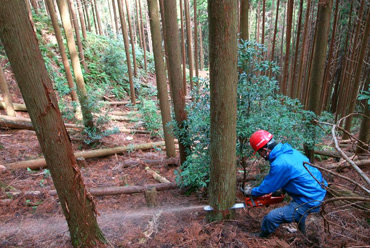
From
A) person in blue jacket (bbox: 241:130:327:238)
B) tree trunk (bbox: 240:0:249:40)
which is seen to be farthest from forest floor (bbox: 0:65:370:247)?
tree trunk (bbox: 240:0:249:40)

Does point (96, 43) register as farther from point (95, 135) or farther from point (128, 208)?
point (128, 208)

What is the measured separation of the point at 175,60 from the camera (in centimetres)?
507

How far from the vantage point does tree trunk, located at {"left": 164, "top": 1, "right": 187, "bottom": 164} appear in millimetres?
4785

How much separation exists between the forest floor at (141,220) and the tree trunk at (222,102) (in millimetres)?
458

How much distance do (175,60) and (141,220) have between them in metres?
3.62

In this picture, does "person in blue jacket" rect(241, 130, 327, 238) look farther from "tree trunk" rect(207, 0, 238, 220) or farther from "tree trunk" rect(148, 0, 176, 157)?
"tree trunk" rect(148, 0, 176, 157)

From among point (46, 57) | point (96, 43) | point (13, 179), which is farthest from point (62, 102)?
point (96, 43)

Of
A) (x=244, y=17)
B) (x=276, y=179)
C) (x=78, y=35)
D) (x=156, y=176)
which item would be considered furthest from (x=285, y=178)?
(x=78, y=35)

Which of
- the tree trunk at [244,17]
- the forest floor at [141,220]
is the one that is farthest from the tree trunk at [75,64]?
the tree trunk at [244,17]

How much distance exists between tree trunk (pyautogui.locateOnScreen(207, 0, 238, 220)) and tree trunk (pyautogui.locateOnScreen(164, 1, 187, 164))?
1864mm

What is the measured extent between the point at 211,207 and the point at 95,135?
641 centimetres

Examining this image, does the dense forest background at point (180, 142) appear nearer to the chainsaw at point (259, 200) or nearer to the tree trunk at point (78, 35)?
the chainsaw at point (259, 200)

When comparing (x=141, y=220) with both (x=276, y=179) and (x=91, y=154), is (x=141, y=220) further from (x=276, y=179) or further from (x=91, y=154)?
(x=91, y=154)

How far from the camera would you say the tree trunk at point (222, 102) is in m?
2.28
